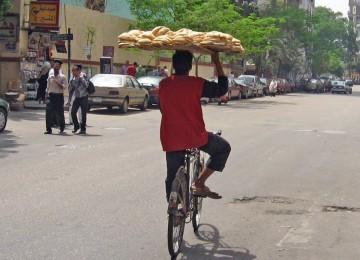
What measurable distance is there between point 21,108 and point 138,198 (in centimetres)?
1652

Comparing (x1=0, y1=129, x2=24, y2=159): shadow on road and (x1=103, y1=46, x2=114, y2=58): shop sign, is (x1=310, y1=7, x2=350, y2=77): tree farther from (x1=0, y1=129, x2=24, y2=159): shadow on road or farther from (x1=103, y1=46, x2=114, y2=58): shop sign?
(x1=0, y1=129, x2=24, y2=159): shadow on road

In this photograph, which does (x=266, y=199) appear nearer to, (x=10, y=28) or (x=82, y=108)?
(x=82, y=108)

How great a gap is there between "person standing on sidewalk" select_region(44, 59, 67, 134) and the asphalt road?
1.38 ft

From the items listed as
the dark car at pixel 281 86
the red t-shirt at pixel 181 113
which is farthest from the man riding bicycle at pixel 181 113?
the dark car at pixel 281 86

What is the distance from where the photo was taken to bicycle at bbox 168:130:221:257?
Result: 603 cm

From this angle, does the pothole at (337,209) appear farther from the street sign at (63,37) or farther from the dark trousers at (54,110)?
the street sign at (63,37)

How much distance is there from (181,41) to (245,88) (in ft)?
128

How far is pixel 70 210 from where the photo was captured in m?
8.09

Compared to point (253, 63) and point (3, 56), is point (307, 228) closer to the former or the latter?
point (3, 56)

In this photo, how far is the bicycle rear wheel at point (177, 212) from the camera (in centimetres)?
602

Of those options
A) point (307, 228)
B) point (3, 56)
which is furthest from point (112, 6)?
point (307, 228)

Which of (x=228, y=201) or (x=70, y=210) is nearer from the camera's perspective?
(x=70, y=210)

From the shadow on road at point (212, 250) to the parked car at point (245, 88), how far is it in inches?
1444

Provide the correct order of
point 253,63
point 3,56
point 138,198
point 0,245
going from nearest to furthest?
point 0,245 < point 138,198 < point 3,56 < point 253,63
